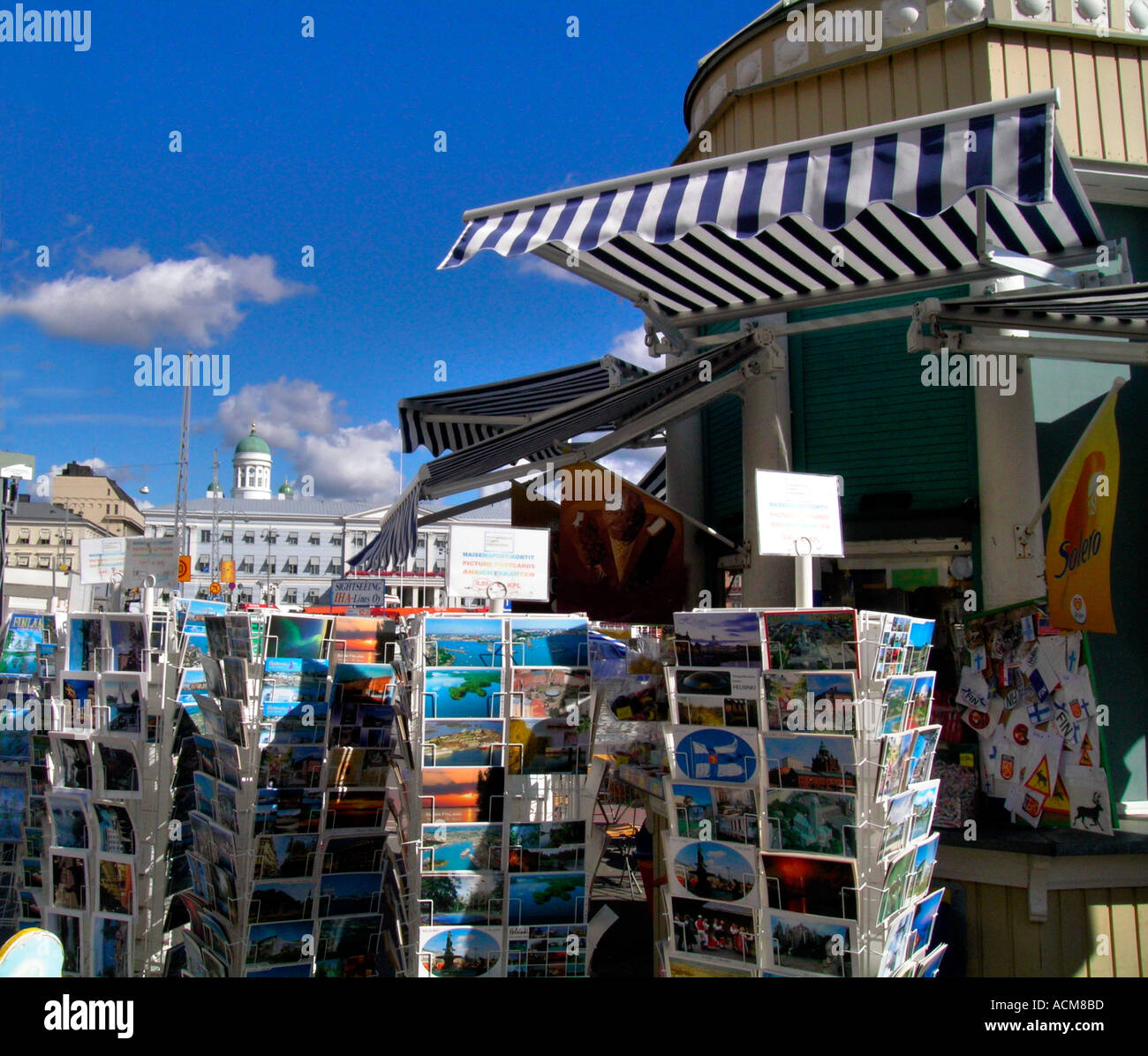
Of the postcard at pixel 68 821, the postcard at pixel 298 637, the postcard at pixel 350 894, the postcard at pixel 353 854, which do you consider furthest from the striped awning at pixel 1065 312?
the postcard at pixel 68 821

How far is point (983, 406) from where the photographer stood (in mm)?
7121

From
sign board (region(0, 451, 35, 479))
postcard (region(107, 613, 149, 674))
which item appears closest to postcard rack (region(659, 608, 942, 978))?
postcard (region(107, 613, 149, 674))

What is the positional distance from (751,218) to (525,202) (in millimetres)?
1445

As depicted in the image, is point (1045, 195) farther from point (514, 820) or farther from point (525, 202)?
point (514, 820)

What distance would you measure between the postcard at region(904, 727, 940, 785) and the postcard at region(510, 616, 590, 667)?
1678 mm

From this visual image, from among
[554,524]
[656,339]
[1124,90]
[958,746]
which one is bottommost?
[958,746]

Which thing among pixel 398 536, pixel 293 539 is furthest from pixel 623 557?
pixel 293 539

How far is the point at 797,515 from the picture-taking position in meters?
4.63

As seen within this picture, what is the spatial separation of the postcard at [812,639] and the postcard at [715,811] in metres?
0.64

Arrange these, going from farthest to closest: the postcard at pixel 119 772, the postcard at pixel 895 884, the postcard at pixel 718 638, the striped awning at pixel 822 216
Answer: the postcard at pixel 119 772, the striped awning at pixel 822 216, the postcard at pixel 718 638, the postcard at pixel 895 884

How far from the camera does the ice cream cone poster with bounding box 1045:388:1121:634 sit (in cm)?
524

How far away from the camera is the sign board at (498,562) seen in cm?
480

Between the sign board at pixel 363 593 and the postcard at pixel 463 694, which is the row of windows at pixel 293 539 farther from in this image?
the postcard at pixel 463 694
